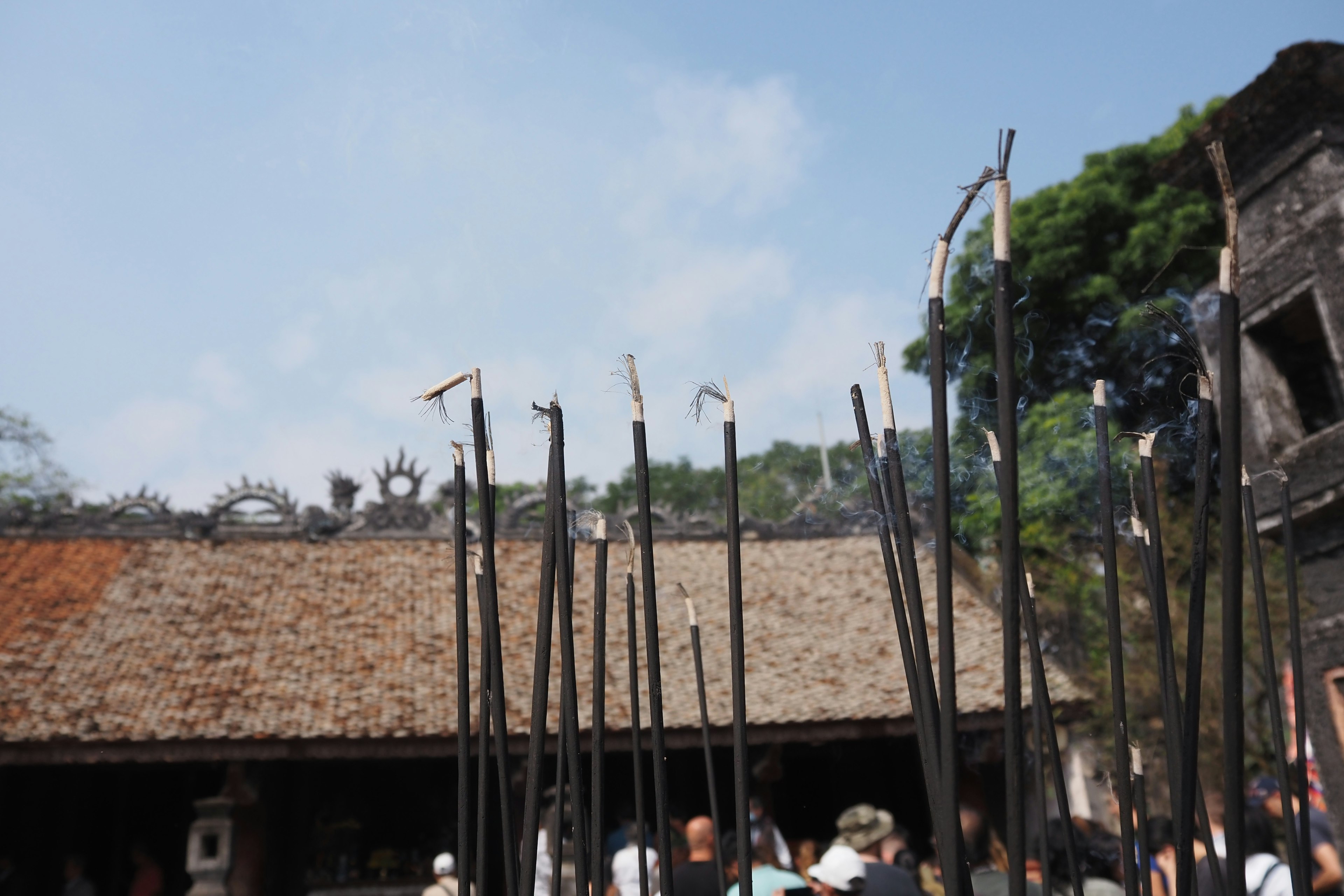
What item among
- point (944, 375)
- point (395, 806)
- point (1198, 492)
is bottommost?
point (395, 806)

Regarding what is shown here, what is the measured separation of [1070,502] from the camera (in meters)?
4.38

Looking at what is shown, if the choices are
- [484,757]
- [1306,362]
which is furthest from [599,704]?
[1306,362]

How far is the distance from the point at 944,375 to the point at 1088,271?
1624 centimetres

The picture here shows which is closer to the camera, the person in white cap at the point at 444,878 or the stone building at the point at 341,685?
the person in white cap at the point at 444,878

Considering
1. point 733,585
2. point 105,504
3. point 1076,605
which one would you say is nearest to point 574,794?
point 733,585

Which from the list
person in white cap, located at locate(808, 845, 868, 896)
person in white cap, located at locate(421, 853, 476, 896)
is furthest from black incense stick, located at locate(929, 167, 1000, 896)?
person in white cap, located at locate(421, 853, 476, 896)

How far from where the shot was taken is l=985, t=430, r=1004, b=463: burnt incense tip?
194 cm

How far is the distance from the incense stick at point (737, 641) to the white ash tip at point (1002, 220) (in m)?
0.69

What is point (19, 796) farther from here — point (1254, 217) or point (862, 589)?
point (1254, 217)

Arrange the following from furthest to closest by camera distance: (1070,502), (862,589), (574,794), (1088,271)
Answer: (1088,271), (862,589), (1070,502), (574,794)

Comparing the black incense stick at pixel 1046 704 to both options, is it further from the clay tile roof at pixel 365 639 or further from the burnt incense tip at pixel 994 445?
the clay tile roof at pixel 365 639

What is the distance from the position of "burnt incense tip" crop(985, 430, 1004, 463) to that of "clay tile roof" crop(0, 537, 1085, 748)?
562 cm

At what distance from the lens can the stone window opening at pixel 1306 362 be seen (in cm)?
720

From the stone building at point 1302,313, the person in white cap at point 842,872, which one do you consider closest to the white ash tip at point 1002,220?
the person in white cap at point 842,872
